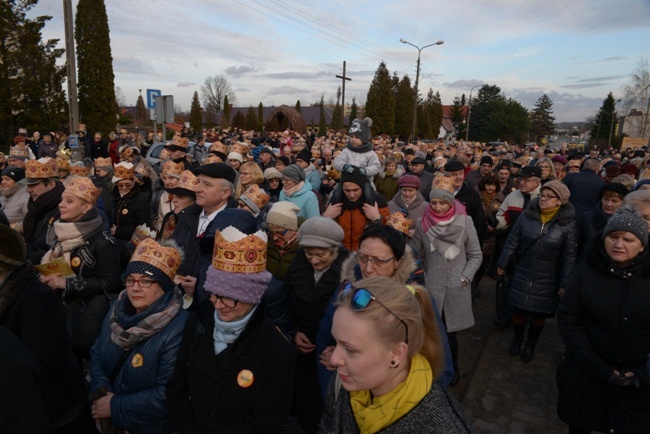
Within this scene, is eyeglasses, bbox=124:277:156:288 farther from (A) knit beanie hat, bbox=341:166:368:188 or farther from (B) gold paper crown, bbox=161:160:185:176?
(B) gold paper crown, bbox=161:160:185:176

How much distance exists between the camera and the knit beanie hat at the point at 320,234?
3434 mm

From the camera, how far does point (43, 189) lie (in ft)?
18.1

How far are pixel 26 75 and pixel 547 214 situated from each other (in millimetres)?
28382

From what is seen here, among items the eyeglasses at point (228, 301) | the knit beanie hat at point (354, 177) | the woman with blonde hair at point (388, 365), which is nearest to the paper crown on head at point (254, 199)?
the knit beanie hat at point (354, 177)

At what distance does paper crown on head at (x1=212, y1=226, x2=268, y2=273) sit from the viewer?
8.72 feet

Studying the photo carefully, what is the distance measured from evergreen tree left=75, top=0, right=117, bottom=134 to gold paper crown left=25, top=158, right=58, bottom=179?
26.8 meters

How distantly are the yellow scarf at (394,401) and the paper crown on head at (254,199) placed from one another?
353 centimetres

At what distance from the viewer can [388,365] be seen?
1.77 meters

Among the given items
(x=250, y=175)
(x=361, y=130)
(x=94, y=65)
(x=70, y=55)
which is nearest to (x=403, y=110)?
(x=94, y=65)

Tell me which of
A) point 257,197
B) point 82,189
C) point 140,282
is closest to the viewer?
point 140,282

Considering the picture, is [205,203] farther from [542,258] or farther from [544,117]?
[544,117]

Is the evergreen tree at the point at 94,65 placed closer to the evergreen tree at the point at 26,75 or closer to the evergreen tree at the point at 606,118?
the evergreen tree at the point at 26,75

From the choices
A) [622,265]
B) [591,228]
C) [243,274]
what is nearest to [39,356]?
[243,274]

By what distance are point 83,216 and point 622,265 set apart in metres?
4.28
